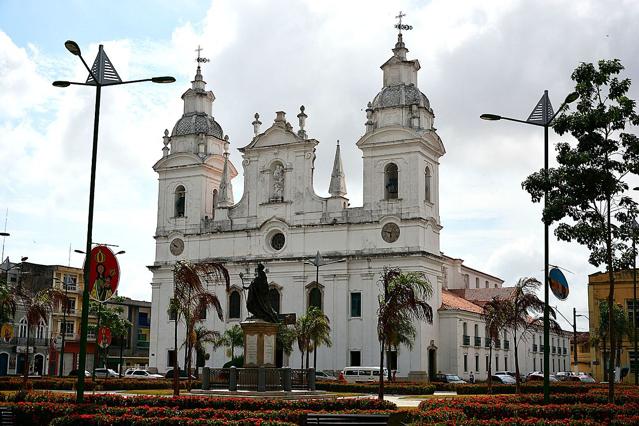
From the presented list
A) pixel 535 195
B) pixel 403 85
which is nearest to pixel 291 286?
pixel 403 85

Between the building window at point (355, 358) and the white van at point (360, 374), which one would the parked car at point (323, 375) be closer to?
the white van at point (360, 374)

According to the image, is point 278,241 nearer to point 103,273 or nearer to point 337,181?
point 337,181

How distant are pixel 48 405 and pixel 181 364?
4803 centimetres

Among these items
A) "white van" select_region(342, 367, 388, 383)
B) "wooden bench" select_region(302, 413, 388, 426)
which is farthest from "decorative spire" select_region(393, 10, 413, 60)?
"wooden bench" select_region(302, 413, 388, 426)

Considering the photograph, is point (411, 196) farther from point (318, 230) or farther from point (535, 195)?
point (535, 195)

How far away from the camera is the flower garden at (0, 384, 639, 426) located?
19719mm

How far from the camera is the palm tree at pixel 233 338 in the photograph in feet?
197

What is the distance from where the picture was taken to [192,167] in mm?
70125

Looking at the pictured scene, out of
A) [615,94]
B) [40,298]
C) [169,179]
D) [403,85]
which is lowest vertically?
[40,298]

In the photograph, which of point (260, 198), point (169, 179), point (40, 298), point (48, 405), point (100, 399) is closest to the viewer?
point (48, 405)

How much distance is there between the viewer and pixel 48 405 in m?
22.0

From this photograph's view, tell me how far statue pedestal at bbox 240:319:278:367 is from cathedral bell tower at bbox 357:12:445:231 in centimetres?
2833

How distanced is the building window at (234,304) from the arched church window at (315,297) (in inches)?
230

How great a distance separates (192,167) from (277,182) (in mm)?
8504
